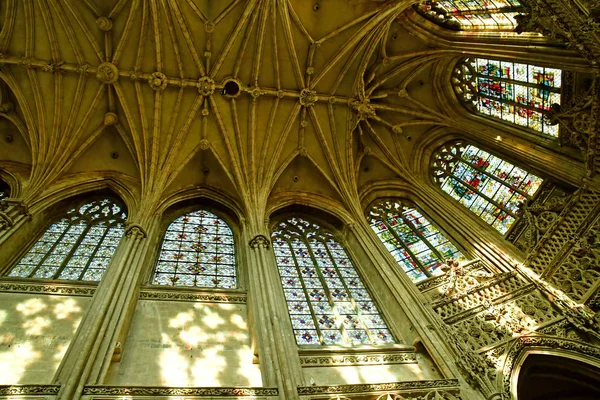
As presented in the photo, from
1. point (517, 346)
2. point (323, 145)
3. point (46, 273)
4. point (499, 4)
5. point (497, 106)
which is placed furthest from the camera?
point (323, 145)

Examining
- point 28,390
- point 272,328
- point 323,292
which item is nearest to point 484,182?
point 323,292

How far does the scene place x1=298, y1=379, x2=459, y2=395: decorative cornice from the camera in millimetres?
6754

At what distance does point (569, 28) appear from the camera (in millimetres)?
7875

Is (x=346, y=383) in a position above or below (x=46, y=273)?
below

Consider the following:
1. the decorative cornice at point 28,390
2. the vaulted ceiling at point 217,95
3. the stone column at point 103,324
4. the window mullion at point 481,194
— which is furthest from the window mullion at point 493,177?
the decorative cornice at point 28,390

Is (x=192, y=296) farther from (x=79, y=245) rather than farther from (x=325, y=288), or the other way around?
(x=79, y=245)

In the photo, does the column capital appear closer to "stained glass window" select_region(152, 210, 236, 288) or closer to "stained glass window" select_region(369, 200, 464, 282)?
"stained glass window" select_region(152, 210, 236, 288)

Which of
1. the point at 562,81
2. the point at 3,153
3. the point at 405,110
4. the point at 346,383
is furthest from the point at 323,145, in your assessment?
the point at 3,153

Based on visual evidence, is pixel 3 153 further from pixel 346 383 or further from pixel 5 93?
pixel 346 383

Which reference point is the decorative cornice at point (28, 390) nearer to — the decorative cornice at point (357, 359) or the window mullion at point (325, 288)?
the decorative cornice at point (357, 359)

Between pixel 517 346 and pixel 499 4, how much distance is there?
823 centimetres

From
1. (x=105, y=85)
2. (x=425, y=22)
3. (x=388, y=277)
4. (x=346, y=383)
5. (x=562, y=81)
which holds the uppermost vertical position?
(x=105, y=85)

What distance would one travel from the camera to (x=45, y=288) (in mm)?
8828

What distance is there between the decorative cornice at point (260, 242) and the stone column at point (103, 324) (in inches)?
97.9
